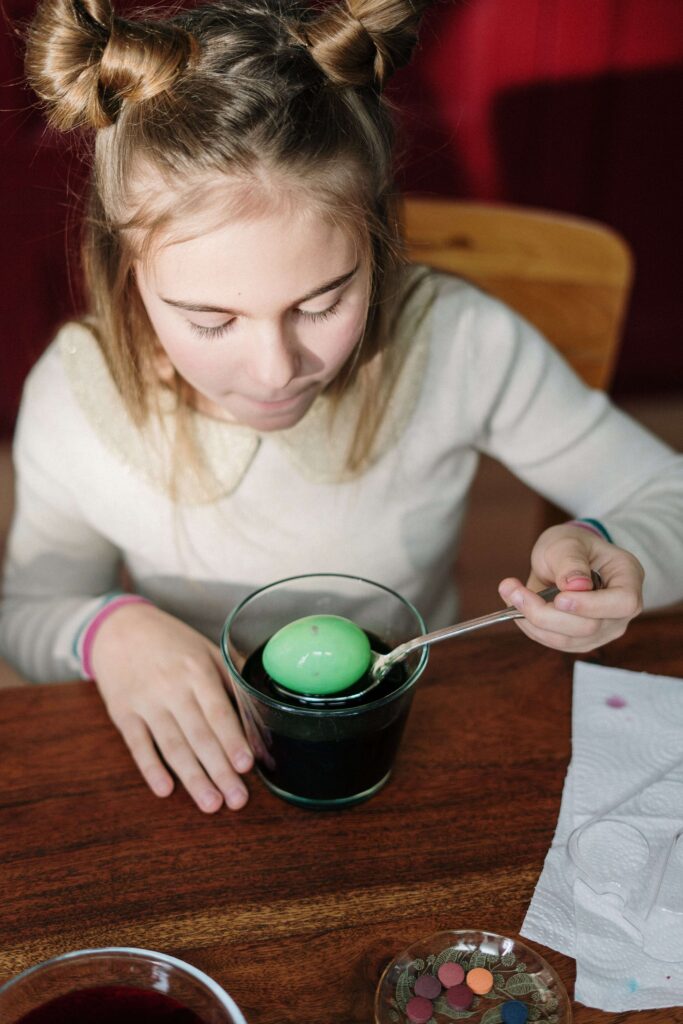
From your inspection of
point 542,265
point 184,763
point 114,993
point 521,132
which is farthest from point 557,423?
point 521,132

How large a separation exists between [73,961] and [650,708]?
451 mm

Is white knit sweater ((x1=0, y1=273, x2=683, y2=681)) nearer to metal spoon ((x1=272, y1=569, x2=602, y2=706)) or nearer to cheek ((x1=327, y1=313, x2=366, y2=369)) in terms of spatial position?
cheek ((x1=327, y1=313, x2=366, y2=369))

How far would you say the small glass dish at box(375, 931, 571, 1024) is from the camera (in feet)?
1.83

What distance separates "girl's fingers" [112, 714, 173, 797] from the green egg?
4.1 inches

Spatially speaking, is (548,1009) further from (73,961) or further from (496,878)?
(73,961)

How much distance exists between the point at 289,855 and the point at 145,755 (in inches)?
5.3

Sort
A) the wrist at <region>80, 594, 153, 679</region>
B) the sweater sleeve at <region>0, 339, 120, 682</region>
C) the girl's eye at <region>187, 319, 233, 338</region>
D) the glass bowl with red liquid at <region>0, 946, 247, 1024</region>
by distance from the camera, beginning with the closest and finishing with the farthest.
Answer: the glass bowl with red liquid at <region>0, 946, 247, 1024</region> → the girl's eye at <region>187, 319, 233, 338</region> → the wrist at <region>80, 594, 153, 679</region> → the sweater sleeve at <region>0, 339, 120, 682</region>

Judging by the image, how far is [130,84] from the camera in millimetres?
711

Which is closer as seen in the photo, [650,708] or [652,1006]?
[652,1006]

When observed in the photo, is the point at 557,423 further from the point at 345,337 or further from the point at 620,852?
the point at 620,852

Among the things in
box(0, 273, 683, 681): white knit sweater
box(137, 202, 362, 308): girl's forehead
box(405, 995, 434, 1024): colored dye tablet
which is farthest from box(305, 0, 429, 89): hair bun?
box(405, 995, 434, 1024): colored dye tablet

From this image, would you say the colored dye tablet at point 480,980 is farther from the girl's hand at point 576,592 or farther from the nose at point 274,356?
the nose at point 274,356

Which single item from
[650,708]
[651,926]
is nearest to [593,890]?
[651,926]

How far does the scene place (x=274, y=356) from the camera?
0.75 metres
